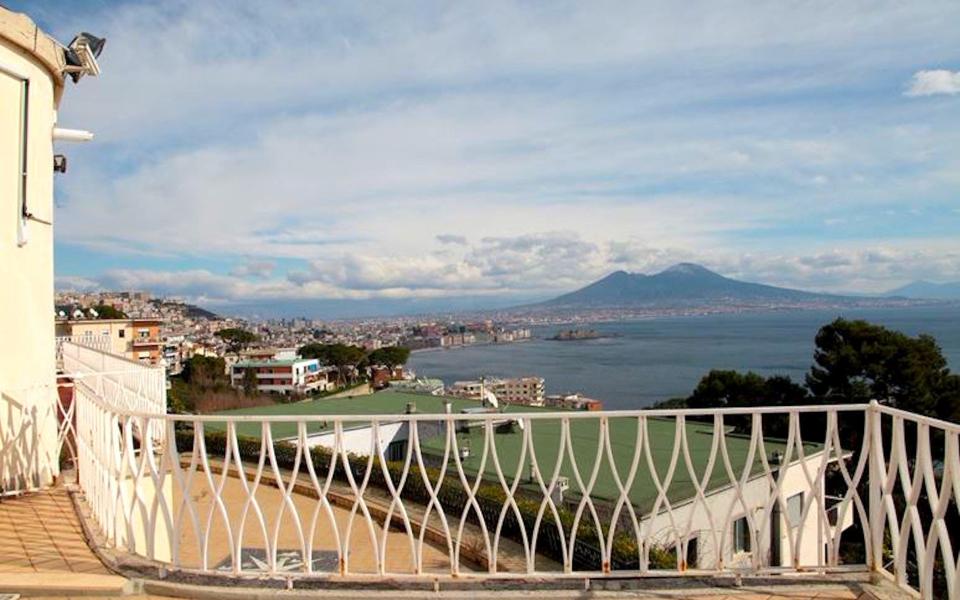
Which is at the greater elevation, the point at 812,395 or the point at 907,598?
the point at 907,598

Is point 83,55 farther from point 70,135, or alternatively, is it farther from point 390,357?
point 390,357

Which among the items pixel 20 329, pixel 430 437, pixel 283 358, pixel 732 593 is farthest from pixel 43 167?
pixel 283 358

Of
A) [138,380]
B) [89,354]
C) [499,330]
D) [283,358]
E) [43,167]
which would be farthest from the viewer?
[499,330]

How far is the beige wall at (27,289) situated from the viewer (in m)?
4.82

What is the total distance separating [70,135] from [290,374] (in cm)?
5904

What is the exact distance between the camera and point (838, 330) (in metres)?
24.4

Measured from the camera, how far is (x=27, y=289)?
5.03 meters

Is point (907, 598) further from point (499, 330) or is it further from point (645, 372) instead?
point (499, 330)

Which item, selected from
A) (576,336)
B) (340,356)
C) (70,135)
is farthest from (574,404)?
(576,336)

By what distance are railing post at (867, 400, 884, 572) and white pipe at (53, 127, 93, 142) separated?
6457 mm

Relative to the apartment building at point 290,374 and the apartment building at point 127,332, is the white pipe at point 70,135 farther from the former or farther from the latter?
the apartment building at point 290,374

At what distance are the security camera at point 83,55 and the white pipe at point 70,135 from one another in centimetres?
49

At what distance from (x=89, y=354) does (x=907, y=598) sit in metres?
8.43

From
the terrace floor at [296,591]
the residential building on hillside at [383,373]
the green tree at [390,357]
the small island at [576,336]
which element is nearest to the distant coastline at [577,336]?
the small island at [576,336]
